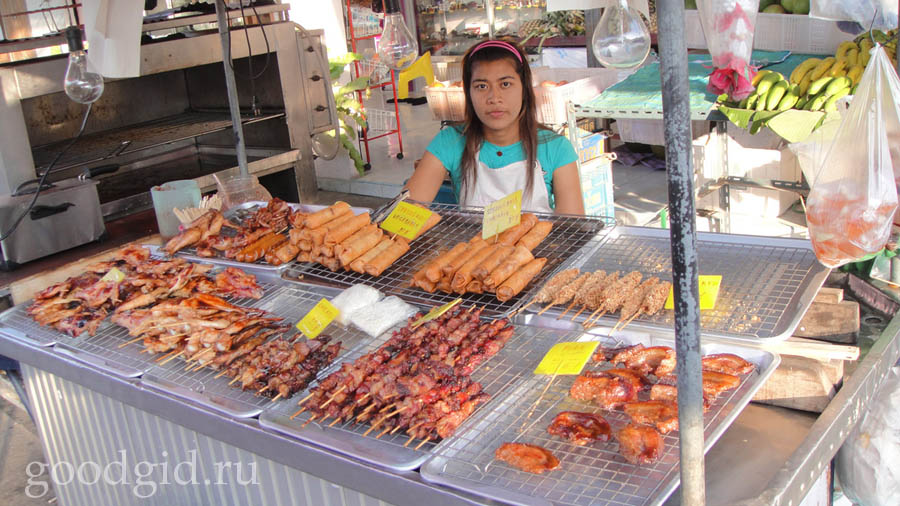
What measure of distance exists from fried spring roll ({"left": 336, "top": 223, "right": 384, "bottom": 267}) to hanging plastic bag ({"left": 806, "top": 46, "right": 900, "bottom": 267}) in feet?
5.03

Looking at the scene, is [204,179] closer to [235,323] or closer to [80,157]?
[80,157]

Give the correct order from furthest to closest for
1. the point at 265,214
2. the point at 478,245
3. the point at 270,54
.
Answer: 1. the point at 270,54
2. the point at 265,214
3. the point at 478,245

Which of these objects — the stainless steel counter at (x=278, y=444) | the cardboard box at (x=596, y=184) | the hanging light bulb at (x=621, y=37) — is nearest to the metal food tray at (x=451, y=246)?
the stainless steel counter at (x=278, y=444)

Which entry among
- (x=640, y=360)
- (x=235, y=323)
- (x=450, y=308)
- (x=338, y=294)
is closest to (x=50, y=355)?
(x=235, y=323)

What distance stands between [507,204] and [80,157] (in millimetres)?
3293

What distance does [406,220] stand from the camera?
3.06 metres

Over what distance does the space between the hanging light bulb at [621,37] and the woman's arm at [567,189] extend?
21.9 inches

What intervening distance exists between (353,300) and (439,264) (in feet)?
1.11

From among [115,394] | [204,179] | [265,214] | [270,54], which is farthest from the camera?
[270,54]

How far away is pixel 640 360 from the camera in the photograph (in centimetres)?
200

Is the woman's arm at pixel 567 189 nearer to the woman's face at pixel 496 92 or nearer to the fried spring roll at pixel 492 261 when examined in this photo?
the woman's face at pixel 496 92

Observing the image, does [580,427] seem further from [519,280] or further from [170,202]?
[170,202]

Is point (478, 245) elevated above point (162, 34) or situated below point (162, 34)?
below

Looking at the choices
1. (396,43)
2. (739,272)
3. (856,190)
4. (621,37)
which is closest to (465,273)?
(739,272)
